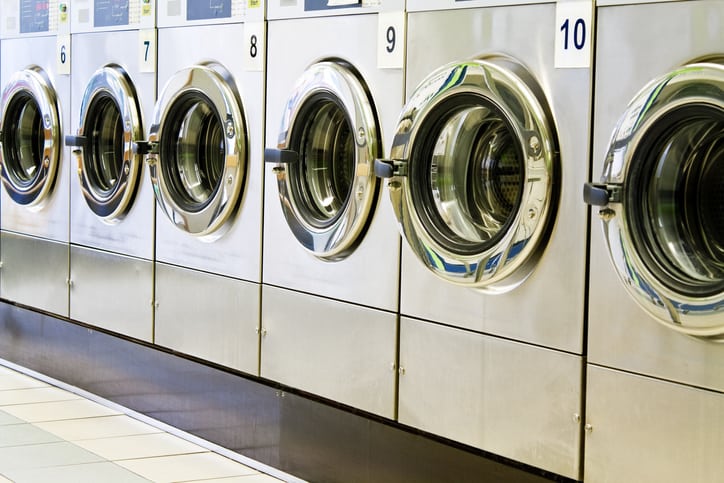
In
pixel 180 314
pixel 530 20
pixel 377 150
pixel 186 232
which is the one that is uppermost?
pixel 530 20

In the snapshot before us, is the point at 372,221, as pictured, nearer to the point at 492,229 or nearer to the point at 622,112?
the point at 492,229

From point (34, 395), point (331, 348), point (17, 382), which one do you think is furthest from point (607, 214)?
point (17, 382)

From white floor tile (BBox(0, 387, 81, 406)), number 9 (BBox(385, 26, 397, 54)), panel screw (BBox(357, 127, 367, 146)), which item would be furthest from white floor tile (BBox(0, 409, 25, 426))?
number 9 (BBox(385, 26, 397, 54))

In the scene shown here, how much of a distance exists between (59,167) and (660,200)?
118 inches

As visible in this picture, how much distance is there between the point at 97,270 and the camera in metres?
4.47

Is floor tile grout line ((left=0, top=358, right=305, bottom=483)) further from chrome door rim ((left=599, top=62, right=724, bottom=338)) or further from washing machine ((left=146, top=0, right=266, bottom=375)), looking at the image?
chrome door rim ((left=599, top=62, right=724, bottom=338))

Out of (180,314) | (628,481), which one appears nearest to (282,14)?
(180,314)

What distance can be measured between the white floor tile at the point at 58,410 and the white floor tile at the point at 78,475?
0.64m

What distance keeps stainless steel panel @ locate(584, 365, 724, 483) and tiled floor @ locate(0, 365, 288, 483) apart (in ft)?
4.31

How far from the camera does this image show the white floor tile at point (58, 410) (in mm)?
4168

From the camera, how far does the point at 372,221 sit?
3.16 m

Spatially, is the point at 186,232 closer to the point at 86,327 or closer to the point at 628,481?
the point at 86,327

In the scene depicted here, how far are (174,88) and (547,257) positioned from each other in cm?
176

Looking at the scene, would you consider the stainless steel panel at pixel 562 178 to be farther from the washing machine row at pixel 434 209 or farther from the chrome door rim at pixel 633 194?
the chrome door rim at pixel 633 194
